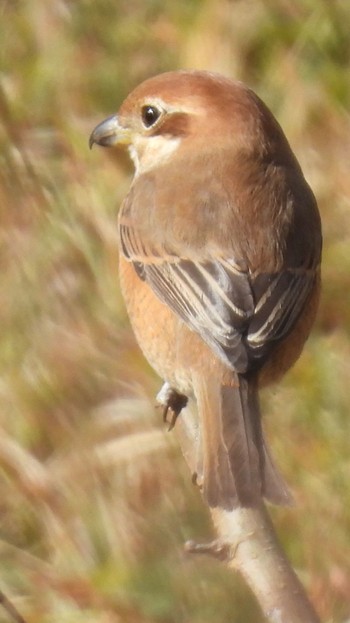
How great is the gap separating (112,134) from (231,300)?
2.90ft

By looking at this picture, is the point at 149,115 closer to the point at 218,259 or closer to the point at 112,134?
Result: the point at 112,134

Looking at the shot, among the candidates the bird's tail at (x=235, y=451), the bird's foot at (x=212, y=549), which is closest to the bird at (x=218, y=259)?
the bird's tail at (x=235, y=451)

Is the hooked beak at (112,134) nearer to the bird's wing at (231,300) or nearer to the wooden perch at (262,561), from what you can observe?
the bird's wing at (231,300)

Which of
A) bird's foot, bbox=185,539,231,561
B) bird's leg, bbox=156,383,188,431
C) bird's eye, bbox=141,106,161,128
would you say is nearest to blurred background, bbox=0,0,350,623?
bird's leg, bbox=156,383,188,431

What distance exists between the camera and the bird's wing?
317cm

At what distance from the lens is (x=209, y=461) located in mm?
3094

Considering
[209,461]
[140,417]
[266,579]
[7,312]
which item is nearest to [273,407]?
[140,417]

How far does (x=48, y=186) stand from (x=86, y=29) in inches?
44.3

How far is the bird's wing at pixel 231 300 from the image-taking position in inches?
125

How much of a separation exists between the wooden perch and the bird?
4 cm

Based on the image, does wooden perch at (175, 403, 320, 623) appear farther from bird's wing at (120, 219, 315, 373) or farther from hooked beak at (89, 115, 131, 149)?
hooked beak at (89, 115, 131, 149)

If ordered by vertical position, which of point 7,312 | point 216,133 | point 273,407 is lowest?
point 273,407

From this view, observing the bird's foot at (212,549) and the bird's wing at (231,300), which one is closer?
the bird's foot at (212,549)

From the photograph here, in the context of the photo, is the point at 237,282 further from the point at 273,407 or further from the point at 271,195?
the point at 273,407
